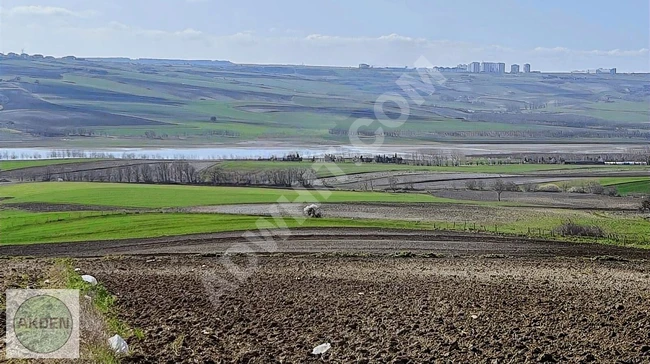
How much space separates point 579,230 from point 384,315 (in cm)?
1930

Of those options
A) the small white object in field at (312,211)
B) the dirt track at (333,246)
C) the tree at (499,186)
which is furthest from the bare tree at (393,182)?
the dirt track at (333,246)

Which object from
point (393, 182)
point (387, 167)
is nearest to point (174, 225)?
point (393, 182)

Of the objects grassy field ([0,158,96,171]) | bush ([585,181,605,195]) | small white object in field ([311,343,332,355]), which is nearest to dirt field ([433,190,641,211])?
bush ([585,181,605,195])

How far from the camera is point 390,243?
2367cm

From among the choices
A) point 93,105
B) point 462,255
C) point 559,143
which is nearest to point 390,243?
point 462,255

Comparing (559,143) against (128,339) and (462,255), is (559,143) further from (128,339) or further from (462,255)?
(128,339)

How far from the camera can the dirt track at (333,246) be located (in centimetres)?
2183

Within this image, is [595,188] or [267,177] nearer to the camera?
[595,188]

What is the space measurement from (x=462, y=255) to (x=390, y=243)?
127 inches

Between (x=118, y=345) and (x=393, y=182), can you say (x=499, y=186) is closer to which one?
(x=393, y=182)

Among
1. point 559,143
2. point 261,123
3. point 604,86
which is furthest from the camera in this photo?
point 604,86

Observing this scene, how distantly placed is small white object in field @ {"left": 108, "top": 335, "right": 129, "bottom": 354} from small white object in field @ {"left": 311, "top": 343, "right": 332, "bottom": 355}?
7.58ft

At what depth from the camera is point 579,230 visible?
Result: 2719 cm

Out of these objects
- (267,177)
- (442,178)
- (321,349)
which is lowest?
(442,178)
